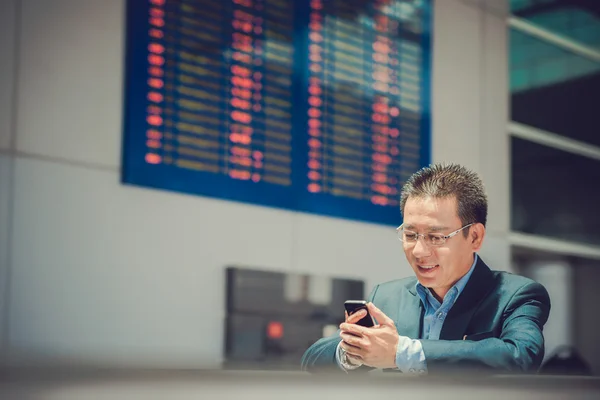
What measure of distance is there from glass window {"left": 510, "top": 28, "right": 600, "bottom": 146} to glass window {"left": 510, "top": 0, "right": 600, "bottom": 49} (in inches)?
4.0

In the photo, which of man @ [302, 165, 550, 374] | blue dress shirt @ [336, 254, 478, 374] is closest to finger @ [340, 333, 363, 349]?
man @ [302, 165, 550, 374]

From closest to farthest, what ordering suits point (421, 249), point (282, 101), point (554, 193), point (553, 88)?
point (421, 249) < point (282, 101) < point (554, 193) < point (553, 88)

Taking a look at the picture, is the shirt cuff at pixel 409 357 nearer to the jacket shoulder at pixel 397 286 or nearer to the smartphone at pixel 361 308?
the smartphone at pixel 361 308

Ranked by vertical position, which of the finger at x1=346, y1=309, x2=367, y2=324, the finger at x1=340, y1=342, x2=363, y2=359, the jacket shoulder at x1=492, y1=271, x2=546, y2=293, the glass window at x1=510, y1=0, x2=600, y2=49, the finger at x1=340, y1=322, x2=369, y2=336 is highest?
the glass window at x1=510, y1=0, x2=600, y2=49

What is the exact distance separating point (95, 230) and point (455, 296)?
1.34 metres

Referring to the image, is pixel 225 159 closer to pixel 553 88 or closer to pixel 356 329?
pixel 356 329

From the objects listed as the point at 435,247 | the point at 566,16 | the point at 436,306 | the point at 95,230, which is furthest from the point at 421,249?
the point at 566,16

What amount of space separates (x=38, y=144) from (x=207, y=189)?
1.97ft

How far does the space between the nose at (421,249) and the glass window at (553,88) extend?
287 cm

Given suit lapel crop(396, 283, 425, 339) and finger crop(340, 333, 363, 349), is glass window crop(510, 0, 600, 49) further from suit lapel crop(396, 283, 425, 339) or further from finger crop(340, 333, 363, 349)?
finger crop(340, 333, 363, 349)

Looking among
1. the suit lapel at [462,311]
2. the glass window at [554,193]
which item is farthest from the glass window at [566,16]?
the suit lapel at [462,311]

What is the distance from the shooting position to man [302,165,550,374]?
4.24 feet

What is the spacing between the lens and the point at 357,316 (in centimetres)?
125

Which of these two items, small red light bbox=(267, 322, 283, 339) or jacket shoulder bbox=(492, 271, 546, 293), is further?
small red light bbox=(267, 322, 283, 339)
